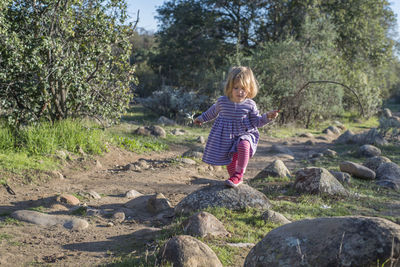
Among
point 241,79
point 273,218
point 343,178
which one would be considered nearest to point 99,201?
point 273,218

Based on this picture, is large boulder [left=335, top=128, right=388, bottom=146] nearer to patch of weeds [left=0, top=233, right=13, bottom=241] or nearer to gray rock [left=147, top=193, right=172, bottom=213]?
gray rock [left=147, top=193, right=172, bottom=213]

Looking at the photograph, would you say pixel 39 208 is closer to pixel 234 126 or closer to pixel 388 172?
pixel 234 126

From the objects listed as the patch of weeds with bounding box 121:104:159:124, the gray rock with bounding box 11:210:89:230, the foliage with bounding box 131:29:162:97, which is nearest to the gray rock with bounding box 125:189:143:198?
the gray rock with bounding box 11:210:89:230

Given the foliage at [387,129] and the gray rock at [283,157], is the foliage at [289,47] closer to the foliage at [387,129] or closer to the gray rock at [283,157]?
the foliage at [387,129]

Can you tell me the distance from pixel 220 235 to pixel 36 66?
15.8ft

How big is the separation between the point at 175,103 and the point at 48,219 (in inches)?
408

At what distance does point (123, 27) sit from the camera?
8.21m

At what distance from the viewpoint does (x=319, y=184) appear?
18.7ft

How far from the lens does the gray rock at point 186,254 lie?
10.0ft

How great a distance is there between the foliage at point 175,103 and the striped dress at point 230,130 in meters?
8.97

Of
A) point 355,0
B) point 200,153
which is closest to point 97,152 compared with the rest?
point 200,153

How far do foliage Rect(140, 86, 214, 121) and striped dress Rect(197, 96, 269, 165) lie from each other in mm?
8969

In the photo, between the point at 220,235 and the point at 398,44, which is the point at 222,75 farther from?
the point at 398,44

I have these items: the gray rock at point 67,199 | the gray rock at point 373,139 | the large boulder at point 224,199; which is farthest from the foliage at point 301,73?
the gray rock at point 67,199
